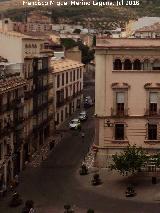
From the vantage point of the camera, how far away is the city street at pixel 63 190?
153 feet

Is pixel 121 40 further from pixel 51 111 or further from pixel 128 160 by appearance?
pixel 51 111

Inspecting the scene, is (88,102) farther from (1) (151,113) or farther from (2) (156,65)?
(2) (156,65)

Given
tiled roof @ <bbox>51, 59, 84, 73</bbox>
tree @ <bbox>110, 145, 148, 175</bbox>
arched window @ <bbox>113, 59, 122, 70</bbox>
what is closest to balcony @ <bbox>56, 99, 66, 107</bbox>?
tiled roof @ <bbox>51, 59, 84, 73</bbox>

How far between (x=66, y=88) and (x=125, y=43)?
109 ft

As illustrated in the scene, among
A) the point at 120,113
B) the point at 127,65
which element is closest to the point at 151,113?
the point at 120,113

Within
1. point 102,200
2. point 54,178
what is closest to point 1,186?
point 54,178

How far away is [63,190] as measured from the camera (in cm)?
5234

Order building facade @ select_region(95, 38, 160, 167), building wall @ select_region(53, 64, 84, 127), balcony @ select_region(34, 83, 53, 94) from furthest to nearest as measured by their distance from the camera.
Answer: building wall @ select_region(53, 64, 84, 127)
balcony @ select_region(34, 83, 53, 94)
building facade @ select_region(95, 38, 160, 167)

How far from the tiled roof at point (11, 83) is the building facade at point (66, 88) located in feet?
64.3

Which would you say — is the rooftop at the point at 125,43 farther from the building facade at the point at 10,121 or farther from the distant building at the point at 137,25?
the distant building at the point at 137,25

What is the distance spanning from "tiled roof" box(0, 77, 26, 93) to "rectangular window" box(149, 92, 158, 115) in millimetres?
13017

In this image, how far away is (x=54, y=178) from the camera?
56.8 metres

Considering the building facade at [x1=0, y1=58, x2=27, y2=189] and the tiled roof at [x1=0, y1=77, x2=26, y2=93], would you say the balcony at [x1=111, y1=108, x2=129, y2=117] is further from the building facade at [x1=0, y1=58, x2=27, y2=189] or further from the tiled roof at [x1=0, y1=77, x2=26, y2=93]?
the tiled roof at [x1=0, y1=77, x2=26, y2=93]

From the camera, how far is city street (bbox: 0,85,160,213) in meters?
46.7
